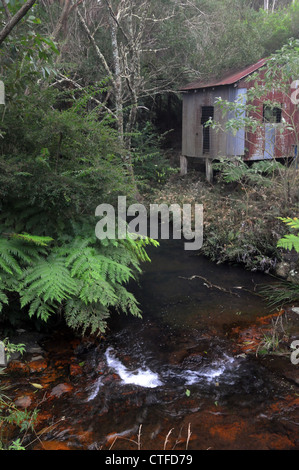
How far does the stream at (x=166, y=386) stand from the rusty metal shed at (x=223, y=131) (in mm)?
6412

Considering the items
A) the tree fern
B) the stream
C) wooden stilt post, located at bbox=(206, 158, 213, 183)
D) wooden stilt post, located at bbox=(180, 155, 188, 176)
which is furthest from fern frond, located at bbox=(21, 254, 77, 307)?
wooden stilt post, located at bbox=(180, 155, 188, 176)

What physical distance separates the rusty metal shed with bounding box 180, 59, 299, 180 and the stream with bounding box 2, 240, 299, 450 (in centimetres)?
641

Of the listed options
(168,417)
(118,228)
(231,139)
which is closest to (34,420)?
(168,417)

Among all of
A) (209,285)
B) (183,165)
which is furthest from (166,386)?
(183,165)

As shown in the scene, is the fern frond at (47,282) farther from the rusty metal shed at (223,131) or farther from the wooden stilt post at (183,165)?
the wooden stilt post at (183,165)

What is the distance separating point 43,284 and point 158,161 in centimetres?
1079

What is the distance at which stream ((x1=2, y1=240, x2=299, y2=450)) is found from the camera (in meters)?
3.13

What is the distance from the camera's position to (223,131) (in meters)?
10.5

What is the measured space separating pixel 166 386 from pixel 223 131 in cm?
820

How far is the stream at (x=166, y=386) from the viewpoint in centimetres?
313

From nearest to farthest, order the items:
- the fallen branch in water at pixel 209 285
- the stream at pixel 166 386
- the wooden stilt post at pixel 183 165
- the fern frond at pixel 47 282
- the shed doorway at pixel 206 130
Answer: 1. the stream at pixel 166 386
2. the fern frond at pixel 47 282
3. the fallen branch in water at pixel 209 285
4. the shed doorway at pixel 206 130
5. the wooden stilt post at pixel 183 165

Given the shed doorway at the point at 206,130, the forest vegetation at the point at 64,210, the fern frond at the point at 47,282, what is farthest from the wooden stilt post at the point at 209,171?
the fern frond at the point at 47,282

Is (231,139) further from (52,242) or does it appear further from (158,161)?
(52,242)

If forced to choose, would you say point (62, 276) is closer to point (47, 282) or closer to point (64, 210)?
point (47, 282)
